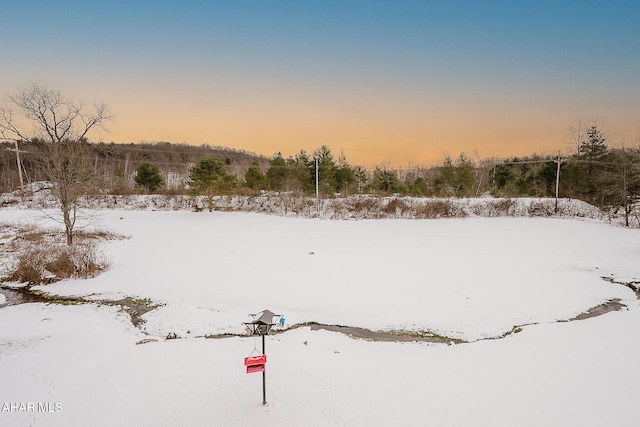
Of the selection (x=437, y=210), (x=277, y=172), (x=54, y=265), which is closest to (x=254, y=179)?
(x=277, y=172)

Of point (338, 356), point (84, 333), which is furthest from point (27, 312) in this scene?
point (338, 356)

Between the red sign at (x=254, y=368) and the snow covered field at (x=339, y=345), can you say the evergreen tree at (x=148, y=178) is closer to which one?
the snow covered field at (x=339, y=345)

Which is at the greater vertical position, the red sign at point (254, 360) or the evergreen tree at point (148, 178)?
the evergreen tree at point (148, 178)

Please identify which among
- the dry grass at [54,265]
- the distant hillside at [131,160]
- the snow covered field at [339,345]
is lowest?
the snow covered field at [339,345]

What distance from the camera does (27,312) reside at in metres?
6.34

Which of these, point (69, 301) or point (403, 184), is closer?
point (69, 301)

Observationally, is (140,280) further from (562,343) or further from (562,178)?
(562,178)

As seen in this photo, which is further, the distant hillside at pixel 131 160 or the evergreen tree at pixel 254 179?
the distant hillside at pixel 131 160

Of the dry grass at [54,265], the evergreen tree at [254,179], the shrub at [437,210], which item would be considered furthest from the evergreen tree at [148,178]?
the shrub at [437,210]

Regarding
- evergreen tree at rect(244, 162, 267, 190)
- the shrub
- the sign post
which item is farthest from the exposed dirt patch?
evergreen tree at rect(244, 162, 267, 190)

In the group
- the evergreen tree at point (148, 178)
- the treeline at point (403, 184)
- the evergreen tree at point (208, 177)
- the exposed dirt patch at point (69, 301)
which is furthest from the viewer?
the evergreen tree at point (148, 178)

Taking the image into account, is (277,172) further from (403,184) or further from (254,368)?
(254,368)

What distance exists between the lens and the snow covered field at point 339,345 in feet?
11.4

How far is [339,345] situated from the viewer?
199 inches
